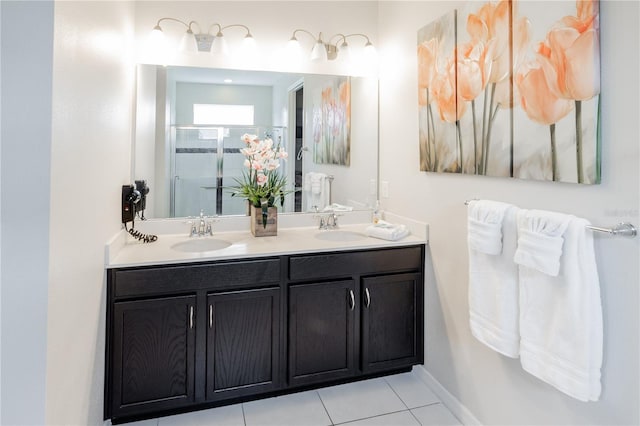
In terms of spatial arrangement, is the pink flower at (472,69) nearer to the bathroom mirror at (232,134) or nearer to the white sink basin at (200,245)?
the bathroom mirror at (232,134)

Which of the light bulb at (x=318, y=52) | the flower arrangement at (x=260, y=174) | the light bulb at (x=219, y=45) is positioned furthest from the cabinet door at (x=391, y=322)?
the light bulb at (x=219, y=45)

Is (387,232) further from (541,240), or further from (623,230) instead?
(623,230)

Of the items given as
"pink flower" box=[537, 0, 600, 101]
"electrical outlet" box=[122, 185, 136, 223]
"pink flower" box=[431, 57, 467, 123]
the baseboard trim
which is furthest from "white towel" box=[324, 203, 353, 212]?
"pink flower" box=[537, 0, 600, 101]

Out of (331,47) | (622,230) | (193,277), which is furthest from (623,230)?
(331,47)

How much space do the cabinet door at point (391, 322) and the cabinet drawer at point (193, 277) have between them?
1.94 ft

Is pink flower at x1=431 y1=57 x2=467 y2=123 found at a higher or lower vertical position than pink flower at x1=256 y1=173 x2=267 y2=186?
higher

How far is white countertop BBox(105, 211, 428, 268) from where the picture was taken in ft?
6.09

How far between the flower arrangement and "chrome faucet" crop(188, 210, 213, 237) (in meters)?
0.25

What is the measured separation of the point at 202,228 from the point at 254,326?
30.7 inches

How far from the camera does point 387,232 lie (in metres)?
2.26

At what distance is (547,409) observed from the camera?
1.47 metres

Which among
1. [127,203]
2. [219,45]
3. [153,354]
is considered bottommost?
[153,354]

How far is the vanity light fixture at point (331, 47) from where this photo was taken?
2574 millimetres

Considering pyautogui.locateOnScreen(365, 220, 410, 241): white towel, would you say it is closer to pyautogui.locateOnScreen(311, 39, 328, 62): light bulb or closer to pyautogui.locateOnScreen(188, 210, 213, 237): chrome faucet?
pyautogui.locateOnScreen(188, 210, 213, 237): chrome faucet
